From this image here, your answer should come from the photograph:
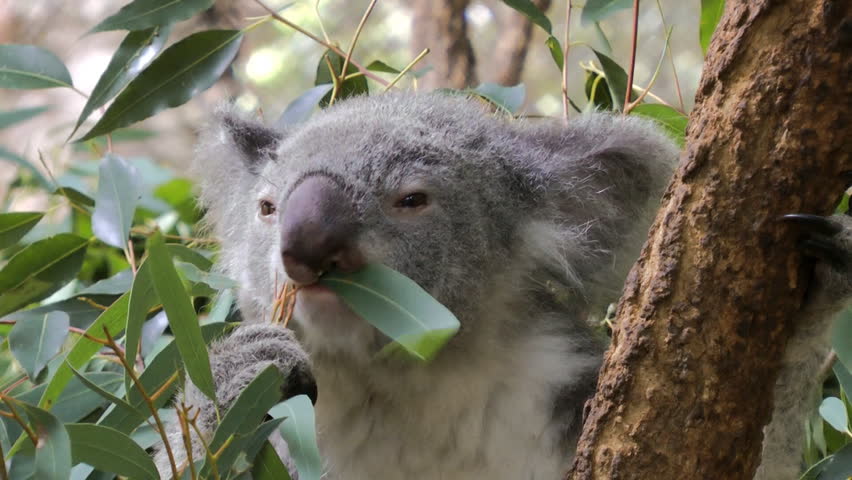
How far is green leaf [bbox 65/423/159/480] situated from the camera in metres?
1.68

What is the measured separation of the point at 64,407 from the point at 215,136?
923 mm

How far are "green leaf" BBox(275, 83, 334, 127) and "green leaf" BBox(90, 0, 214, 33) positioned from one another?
1.73ft

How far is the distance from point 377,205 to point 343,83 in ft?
3.26

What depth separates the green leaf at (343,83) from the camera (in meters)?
2.93

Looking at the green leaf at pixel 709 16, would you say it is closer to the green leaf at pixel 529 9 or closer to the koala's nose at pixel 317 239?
the green leaf at pixel 529 9

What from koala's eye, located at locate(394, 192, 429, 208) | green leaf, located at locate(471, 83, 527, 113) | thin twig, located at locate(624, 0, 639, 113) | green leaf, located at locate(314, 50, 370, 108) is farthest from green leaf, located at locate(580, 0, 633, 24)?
green leaf, located at locate(314, 50, 370, 108)

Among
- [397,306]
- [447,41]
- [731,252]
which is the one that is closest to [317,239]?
[397,306]

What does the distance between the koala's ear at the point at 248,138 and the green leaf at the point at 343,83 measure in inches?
12.4

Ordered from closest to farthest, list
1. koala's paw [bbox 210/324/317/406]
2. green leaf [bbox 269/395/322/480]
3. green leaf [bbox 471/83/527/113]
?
green leaf [bbox 269/395/322/480] < koala's paw [bbox 210/324/317/406] < green leaf [bbox 471/83/527/113]

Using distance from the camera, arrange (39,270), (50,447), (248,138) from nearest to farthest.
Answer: (50,447)
(39,270)
(248,138)

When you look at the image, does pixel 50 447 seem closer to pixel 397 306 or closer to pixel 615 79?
pixel 397 306

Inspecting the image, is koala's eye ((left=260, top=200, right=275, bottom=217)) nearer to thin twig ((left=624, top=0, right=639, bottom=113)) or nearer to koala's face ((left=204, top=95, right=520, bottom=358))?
koala's face ((left=204, top=95, right=520, bottom=358))

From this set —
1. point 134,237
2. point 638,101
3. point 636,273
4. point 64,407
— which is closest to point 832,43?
point 636,273

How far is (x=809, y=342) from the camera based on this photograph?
1.71 meters
